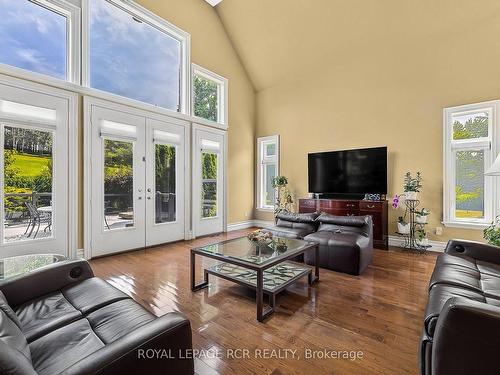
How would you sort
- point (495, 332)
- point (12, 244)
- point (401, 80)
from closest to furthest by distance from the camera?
point (495, 332) < point (12, 244) < point (401, 80)

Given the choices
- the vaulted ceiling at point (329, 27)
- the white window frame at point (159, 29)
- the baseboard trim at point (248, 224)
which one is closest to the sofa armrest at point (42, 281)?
the white window frame at point (159, 29)

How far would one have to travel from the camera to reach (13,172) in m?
3.35

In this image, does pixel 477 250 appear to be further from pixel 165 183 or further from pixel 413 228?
pixel 165 183

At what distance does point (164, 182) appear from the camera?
194 inches

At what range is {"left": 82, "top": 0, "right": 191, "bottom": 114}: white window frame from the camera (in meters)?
3.89

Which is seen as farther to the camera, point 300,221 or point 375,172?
point 375,172

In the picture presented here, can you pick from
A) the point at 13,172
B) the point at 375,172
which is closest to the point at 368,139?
the point at 375,172

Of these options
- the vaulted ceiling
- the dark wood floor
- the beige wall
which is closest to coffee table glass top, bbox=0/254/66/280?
the dark wood floor

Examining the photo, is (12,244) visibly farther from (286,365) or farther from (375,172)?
(375,172)

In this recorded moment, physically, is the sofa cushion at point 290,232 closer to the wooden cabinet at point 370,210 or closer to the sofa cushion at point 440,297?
the wooden cabinet at point 370,210

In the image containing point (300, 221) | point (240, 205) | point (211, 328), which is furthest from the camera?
point (240, 205)

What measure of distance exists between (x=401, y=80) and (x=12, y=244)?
6623 millimetres

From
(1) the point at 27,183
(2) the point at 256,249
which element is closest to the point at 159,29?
(1) the point at 27,183

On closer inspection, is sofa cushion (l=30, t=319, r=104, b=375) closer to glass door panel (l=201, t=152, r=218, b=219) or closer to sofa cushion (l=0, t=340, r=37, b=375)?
sofa cushion (l=0, t=340, r=37, b=375)
